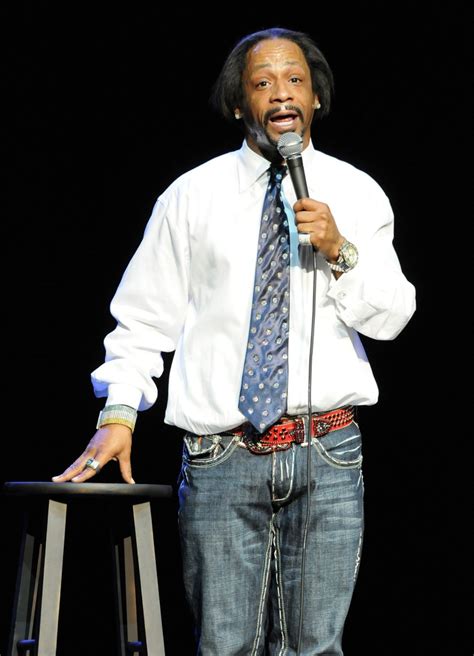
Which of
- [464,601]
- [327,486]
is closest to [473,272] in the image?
[464,601]

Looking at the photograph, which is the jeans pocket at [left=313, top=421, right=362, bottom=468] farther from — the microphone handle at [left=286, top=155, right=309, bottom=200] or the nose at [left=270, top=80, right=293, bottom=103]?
the nose at [left=270, top=80, right=293, bottom=103]

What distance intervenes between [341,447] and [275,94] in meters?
0.69

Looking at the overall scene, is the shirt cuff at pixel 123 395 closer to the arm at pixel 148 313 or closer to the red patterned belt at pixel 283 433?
the arm at pixel 148 313

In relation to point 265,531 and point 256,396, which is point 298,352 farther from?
point 265,531

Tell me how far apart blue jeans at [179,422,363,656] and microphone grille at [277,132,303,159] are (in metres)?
0.52

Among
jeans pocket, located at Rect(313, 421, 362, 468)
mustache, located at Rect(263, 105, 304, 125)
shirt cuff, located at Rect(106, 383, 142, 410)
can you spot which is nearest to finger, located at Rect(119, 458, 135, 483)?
shirt cuff, located at Rect(106, 383, 142, 410)

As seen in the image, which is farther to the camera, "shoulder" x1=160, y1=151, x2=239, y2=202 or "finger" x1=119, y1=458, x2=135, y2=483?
"shoulder" x1=160, y1=151, x2=239, y2=202

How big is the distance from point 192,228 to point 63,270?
86 centimetres

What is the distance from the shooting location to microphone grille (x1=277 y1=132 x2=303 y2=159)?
1.86m

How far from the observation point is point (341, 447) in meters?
1.97

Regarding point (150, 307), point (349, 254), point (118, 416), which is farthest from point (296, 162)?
point (118, 416)

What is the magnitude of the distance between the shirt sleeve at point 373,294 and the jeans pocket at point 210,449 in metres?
0.32

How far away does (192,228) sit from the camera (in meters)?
2.09

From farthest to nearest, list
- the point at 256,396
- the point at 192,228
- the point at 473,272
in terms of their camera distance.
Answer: the point at 473,272, the point at 192,228, the point at 256,396
